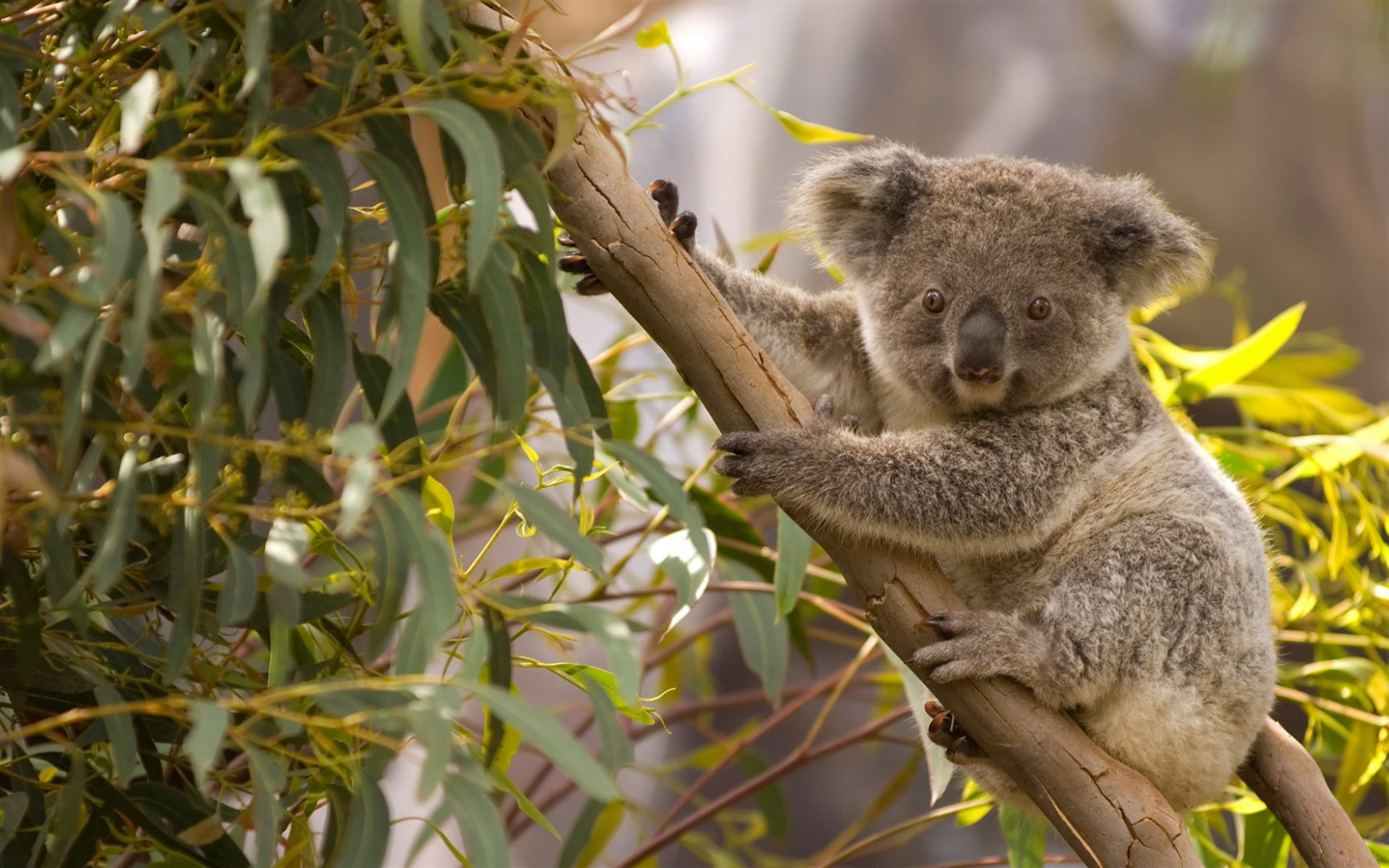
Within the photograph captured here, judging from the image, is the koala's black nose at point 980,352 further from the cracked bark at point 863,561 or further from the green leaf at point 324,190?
the green leaf at point 324,190

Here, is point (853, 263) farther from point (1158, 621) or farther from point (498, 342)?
point (498, 342)

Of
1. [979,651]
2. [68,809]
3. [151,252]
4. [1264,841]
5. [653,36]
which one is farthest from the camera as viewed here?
[1264,841]

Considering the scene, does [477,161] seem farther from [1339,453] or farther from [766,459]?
[1339,453]

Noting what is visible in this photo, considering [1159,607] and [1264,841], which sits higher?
[1159,607]

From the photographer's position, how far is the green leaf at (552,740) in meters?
0.90

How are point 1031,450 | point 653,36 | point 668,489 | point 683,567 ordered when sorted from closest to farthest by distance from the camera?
point 668,489 → point 683,567 → point 653,36 → point 1031,450

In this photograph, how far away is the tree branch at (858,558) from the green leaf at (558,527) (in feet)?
1.41

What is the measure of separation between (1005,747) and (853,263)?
0.88 metres

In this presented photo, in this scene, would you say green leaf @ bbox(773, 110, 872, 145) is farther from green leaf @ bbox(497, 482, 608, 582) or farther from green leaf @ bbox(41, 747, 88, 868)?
green leaf @ bbox(41, 747, 88, 868)

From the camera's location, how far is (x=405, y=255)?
1.05 m

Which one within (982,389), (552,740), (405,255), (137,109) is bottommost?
(982,389)

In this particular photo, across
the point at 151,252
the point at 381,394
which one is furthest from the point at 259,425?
the point at 151,252

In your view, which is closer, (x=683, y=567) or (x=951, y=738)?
(x=683, y=567)

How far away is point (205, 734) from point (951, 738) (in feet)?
3.97
